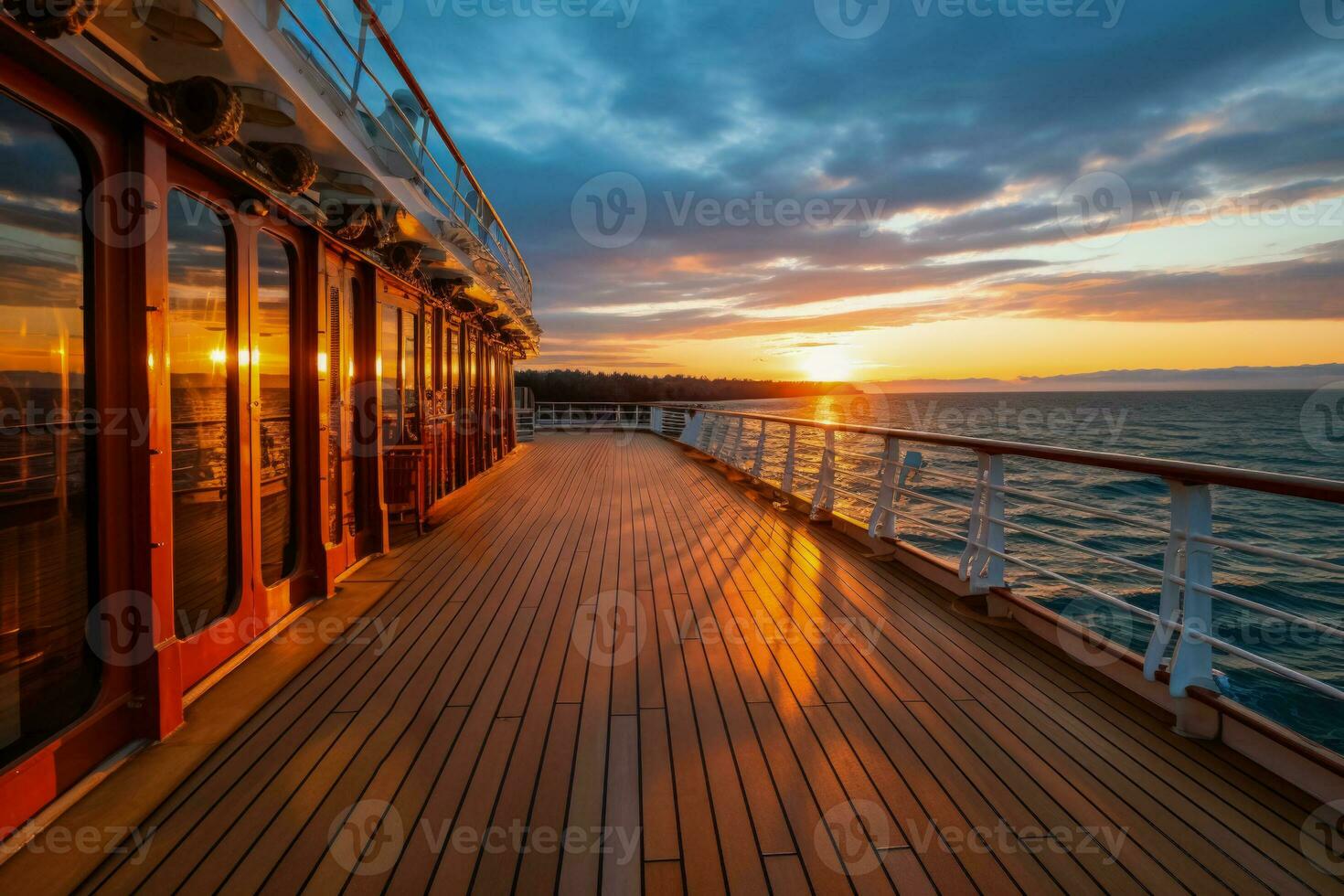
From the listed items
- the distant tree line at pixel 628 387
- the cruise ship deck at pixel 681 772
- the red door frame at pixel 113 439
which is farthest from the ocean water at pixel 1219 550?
the distant tree line at pixel 628 387

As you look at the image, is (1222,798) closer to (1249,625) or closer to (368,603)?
(368,603)

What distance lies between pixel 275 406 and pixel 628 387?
44.6m

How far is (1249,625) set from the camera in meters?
7.38

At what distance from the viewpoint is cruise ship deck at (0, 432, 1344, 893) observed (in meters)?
1.32

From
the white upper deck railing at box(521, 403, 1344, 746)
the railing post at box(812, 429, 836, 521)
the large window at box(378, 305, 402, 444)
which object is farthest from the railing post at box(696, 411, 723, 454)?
the large window at box(378, 305, 402, 444)

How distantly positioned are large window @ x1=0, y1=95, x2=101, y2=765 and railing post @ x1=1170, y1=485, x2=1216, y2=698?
3.15 meters

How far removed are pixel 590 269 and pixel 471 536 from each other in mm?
14977

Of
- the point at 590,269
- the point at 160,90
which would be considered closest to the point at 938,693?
the point at 160,90

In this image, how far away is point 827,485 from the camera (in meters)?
5.04

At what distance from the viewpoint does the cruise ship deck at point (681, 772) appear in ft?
4.32

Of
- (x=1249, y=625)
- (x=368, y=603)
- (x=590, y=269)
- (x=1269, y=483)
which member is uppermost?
(x=590, y=269)

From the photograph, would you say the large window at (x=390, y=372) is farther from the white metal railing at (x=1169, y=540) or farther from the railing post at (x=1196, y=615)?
the railing post at (x=1196, y=615)

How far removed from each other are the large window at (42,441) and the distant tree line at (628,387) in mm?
32105

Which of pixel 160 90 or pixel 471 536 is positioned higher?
pixel 160 90
